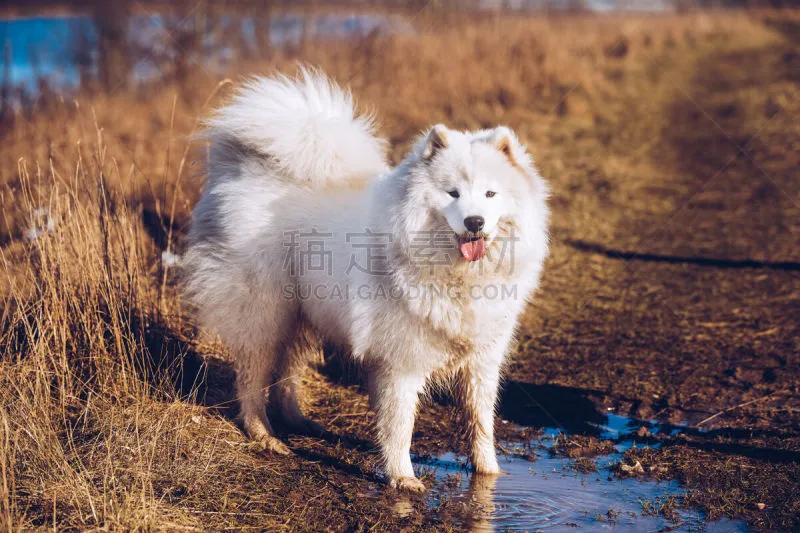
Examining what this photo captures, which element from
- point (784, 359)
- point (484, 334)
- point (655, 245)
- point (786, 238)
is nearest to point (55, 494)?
point (484, 334)

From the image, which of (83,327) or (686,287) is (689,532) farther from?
(686,287)

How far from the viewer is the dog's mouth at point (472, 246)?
324cm

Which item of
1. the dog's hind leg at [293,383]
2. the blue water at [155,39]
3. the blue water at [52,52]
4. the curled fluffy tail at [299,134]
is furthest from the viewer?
the blue water at [155,39]

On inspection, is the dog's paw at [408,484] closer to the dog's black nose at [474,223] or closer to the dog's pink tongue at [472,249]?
the dog's pink tongue at [472,249]

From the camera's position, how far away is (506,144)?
11.2 ft

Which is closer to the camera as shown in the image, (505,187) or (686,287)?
(505,187)

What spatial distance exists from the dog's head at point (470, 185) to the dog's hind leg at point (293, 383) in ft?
4.44

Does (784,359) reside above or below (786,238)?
below

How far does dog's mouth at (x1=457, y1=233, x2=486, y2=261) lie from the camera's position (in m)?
3.24

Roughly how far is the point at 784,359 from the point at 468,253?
9.40ft

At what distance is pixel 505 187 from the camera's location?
332cm

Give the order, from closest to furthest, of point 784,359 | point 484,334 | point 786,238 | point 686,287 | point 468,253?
point 468,253
point 484,334
point 784,359
point 686,287
point 786,238

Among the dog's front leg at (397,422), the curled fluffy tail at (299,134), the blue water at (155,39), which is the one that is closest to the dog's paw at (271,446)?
the dog's front leg at (397,422)

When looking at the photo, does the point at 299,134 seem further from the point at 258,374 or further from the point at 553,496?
the point at 553,496
